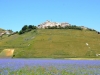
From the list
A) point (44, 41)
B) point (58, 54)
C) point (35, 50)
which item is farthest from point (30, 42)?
point (58, 54)

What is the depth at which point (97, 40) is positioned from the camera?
178m

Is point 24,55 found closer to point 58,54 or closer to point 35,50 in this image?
point 35,50

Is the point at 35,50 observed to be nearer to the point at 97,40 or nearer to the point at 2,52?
the point at 2,52

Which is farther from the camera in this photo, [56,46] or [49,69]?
[56,46]

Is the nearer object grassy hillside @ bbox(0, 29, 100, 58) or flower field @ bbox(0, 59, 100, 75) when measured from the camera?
flower field @ bbox(0, 59, 100, 75)

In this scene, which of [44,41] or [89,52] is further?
[44,41]

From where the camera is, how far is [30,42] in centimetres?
17075

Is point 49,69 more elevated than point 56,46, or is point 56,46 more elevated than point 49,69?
point 49,69

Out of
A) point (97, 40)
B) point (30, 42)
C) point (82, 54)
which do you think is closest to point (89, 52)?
point (82, 54)

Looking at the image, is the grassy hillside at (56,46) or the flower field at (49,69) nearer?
the flower field at (49,69)

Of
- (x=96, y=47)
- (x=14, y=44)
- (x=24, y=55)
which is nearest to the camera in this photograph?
(x=24, y=55)

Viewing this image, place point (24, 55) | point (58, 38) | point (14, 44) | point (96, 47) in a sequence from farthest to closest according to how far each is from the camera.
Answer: point (58, 38) → point (14, 44) → point (96, 47) → point (24, 55)

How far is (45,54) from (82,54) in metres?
22.0

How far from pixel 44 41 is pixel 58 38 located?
1480 cm
